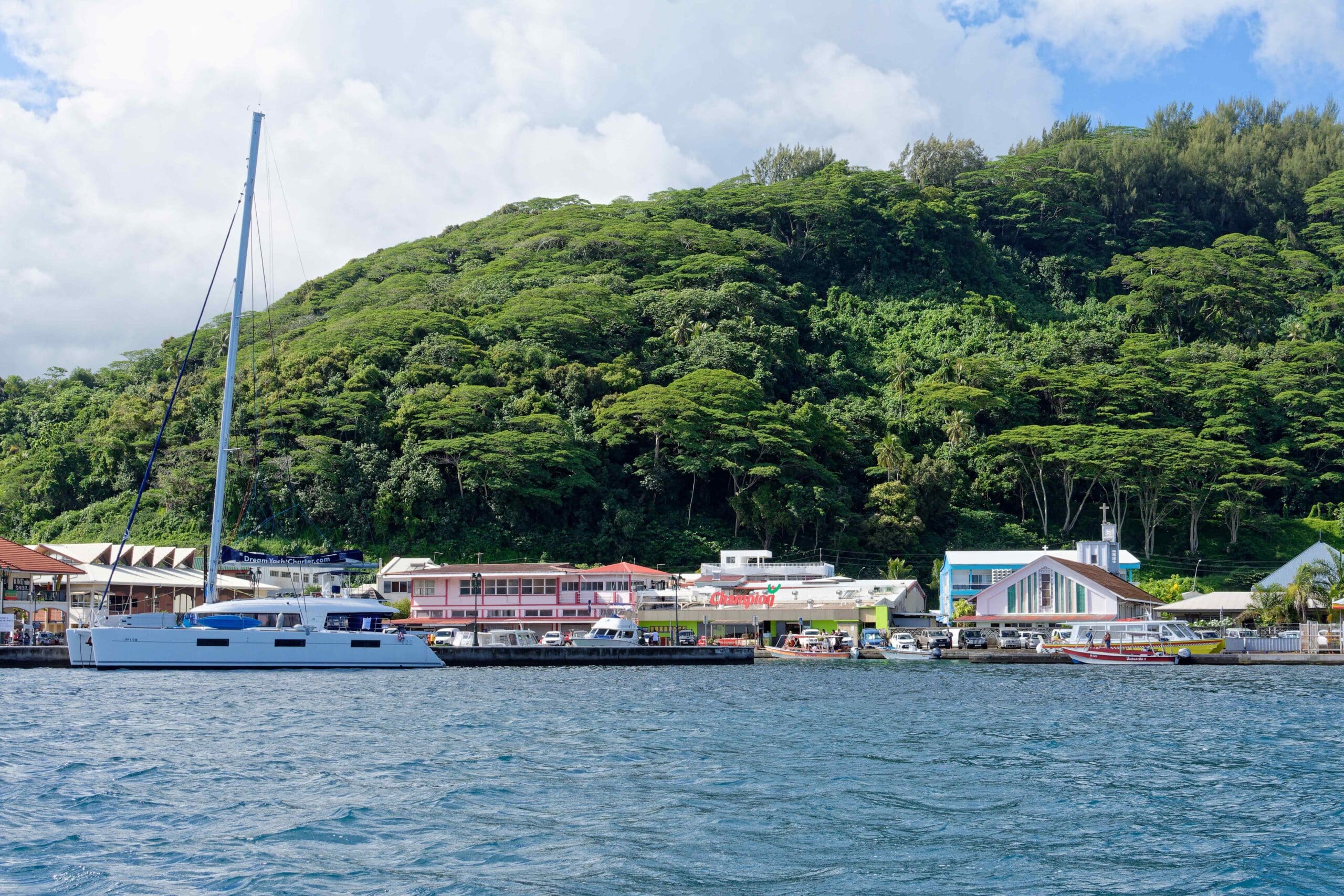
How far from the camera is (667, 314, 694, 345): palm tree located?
301 ft

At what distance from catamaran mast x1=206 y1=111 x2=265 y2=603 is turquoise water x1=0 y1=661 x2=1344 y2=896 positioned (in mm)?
10502

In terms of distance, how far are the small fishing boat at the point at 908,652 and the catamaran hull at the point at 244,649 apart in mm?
23613

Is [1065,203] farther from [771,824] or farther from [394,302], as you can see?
[771,824]

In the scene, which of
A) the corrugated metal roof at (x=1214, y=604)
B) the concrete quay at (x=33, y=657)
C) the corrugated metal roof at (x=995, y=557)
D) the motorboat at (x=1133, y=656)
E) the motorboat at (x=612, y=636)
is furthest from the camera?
the corrugated metal roof at (x=995, y=557)

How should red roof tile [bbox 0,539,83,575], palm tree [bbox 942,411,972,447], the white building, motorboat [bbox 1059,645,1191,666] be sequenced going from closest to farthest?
1. motorboat [bbox 1059,645,1191,666]
2. red roof tile [bbox 0,539,83,575]
3. the white building
4. palm tree [bbox 942,411,972,447]

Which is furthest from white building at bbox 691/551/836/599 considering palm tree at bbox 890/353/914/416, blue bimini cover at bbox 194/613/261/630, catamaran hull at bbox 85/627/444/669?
blue bimini cover at bbox 194/613/261/630

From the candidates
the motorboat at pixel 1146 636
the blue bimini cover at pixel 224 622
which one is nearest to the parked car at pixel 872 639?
the motorboat at pixel 1146 636

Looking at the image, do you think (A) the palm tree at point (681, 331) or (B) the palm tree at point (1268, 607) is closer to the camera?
(B) the palm tree at point (1268, 607)

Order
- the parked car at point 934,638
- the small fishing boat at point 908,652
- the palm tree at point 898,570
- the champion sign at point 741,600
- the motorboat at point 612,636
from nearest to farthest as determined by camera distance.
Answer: the motorboat at point 612,636 < the small fishing boat at point 908,652 < the parked car at point 934,638 < the champion sign at point 741,600 < the palm tree at point 898,570

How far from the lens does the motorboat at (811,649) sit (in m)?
57.6

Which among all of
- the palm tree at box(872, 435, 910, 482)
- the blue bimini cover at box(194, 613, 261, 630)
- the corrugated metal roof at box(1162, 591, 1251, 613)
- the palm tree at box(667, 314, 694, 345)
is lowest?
the blue bimini cover at box(194, 613, 261, 630)

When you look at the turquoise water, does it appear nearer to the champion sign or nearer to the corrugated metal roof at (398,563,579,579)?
the champion sign

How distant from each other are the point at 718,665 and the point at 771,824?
35.8 meters

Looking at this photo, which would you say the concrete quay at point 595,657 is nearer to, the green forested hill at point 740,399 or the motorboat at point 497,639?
the motorboat at point 497,639
